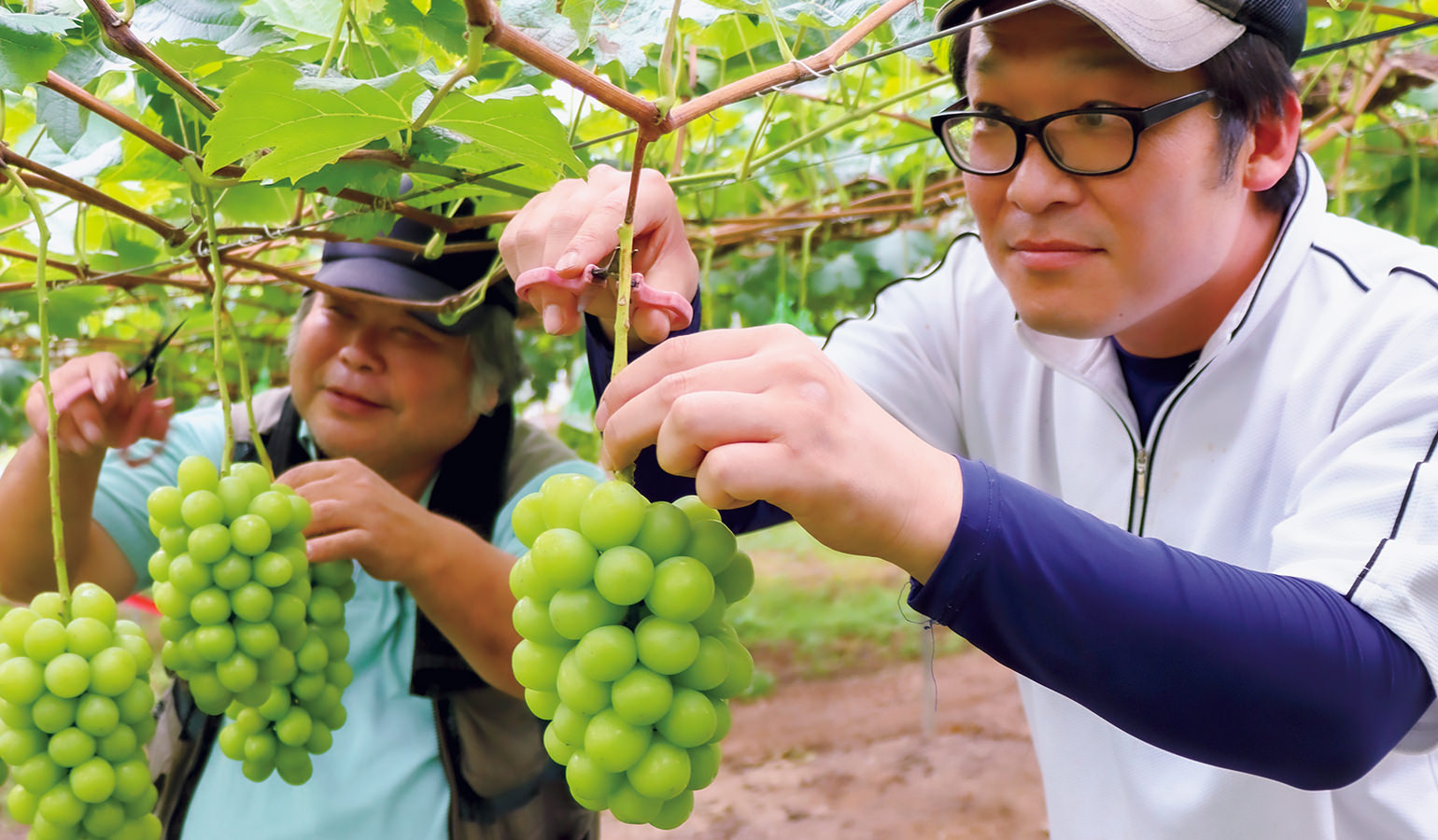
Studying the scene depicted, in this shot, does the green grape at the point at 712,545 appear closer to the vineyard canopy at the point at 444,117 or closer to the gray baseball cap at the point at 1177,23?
the vineyard canopy at the point at 444,117

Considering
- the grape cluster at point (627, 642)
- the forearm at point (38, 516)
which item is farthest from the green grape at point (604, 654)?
the forearm at point (38, 516)

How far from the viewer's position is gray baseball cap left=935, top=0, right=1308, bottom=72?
85 centimetres

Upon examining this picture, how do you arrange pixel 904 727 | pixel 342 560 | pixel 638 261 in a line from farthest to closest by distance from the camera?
pixel 904 727 → pixel 342 560 → pixel 638 261

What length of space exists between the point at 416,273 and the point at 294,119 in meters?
1.04

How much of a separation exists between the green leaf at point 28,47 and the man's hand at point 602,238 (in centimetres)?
36

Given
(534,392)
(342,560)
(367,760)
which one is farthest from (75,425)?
(534,392)

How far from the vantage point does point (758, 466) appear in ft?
1.86

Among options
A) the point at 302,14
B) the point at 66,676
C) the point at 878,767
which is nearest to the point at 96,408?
the point at 66,676

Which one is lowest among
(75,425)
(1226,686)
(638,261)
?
(75,425)

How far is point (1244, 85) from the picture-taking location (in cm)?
99

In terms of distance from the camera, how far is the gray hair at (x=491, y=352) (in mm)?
1776

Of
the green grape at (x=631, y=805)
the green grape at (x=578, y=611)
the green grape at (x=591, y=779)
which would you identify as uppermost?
the green grape at (x=578, y=611)

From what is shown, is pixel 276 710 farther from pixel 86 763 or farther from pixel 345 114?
pixel 345 114

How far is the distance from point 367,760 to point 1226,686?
1321 millimetres
